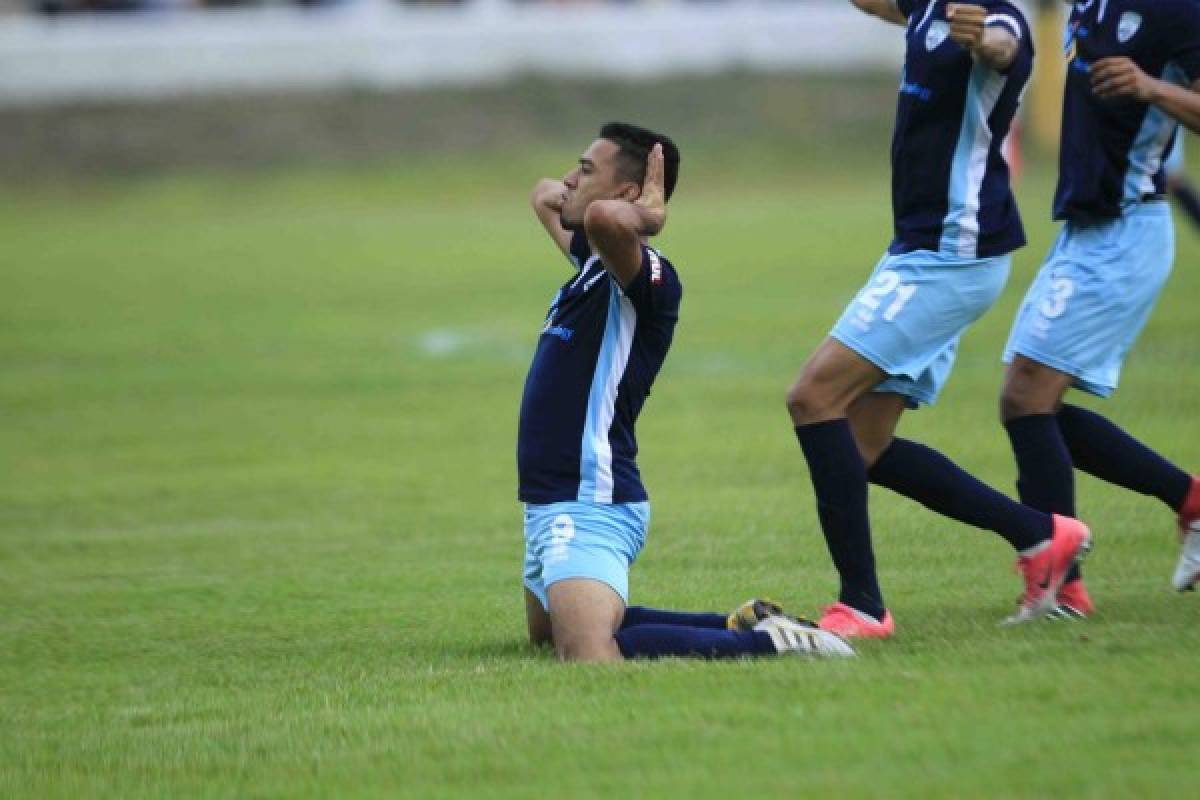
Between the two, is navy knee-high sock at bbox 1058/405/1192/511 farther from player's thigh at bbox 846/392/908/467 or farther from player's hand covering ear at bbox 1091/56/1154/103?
player's hand covering ear at bbox 1091/56/1154/103

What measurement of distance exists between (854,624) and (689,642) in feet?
2.02

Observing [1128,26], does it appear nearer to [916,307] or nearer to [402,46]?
[916,307]

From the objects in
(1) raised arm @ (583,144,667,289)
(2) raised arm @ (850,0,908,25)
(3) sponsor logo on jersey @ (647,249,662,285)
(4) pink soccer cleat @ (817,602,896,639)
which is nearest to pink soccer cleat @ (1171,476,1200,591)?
(4) pink soccer cleat @ (817,602,896,639)

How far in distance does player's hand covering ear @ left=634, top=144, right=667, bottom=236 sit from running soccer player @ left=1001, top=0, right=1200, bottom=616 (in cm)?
150

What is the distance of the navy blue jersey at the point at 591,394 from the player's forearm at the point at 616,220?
37 centimetres

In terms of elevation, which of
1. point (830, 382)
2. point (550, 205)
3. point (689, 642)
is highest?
point (550, 205)

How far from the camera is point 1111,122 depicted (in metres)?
7.49

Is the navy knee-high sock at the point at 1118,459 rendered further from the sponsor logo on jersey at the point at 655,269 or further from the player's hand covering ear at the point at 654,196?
the player's hand covering ear at the point at 654,196

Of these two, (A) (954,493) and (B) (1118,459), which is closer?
(A) (954,493)

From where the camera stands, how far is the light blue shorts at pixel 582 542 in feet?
22.6

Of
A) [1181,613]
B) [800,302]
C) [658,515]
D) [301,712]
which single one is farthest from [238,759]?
[800,302]

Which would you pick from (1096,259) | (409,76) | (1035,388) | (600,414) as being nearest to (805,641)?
(600,414)

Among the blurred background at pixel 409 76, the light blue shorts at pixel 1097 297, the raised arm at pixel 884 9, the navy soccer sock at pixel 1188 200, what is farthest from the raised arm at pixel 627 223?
the blurred background at pixel 409 76

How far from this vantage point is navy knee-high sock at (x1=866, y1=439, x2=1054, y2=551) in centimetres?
715
